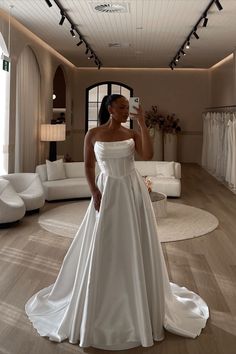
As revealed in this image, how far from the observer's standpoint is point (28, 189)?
22.6 ft

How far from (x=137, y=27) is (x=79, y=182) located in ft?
10.3

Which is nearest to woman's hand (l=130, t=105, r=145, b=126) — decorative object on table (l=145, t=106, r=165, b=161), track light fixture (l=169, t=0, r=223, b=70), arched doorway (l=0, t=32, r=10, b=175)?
track light fixture (l=169, t=0, r=223, b=70)

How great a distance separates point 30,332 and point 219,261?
7.92 ft

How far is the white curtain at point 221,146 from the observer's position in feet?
30.1

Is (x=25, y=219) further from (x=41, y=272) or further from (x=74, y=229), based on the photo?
(x=41, y=272)

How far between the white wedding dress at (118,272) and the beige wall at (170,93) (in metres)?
12.0

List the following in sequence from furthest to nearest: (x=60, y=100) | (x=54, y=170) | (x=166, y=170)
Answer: (x=60, y=100), (x=166, y=170), (x=54, y=170)

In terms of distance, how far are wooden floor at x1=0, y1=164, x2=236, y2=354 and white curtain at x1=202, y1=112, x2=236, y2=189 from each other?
90.2 inches

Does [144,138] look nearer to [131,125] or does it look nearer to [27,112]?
[27,112]

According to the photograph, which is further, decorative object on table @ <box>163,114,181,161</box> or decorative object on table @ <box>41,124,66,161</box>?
decorative object on table @ <box>163,114,181,161</box>

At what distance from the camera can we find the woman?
9.03 ft

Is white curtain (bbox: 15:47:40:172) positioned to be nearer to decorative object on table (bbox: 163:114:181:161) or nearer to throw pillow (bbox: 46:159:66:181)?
throw pillow (bbox: 46:159:66:181)

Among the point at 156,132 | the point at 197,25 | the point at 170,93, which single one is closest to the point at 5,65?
the point at 197,25

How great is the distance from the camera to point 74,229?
5.89m
